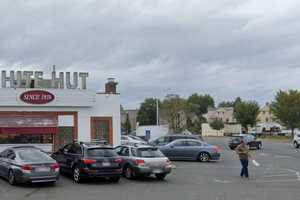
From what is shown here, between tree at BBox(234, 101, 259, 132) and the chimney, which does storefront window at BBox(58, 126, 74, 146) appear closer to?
the chimney

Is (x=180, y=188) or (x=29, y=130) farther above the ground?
(x=29, y=130)

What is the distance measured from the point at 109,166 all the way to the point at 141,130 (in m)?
37.5

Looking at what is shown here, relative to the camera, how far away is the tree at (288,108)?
7394 centimetres

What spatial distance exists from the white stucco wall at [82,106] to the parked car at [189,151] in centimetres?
333

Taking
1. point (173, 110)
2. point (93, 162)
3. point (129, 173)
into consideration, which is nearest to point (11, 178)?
point (93, 162)

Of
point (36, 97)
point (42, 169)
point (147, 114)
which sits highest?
point (147, 114)

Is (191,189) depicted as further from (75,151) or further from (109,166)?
(75,151)

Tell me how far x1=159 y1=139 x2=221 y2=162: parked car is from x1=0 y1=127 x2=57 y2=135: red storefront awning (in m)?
Result: 6.69

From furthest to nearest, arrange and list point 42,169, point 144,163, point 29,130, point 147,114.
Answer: point 147,114, point 29,130, point 144,163, point 42,169

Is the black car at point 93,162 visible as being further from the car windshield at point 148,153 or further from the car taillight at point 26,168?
the car taillight at point 26,168

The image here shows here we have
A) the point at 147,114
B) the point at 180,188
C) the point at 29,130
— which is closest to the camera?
the point at 180,188

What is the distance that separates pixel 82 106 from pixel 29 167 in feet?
36.3

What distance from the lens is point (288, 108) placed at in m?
74.5

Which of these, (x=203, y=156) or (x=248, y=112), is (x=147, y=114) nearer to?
(x=248, y=112)
